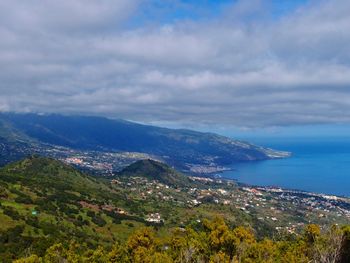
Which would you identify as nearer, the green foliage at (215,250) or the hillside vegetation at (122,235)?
the green foliage at (215,250)

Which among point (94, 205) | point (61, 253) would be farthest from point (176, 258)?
point (94, 205)

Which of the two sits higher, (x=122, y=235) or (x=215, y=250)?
(x=215, y=250)

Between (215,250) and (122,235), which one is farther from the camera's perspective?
(122,235)

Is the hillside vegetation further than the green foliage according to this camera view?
Yes

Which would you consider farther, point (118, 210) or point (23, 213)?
point (118, 210)

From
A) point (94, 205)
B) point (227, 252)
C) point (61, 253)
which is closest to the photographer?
point (227, 252)

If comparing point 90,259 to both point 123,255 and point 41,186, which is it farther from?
point 41,186

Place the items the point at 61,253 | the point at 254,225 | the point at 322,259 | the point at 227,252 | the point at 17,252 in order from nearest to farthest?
the point at 322,259 < the point at 227,252 < the point at 61,253 < the point at 17,252 < the point at 254,225

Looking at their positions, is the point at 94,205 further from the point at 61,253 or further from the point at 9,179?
the point at 61,253

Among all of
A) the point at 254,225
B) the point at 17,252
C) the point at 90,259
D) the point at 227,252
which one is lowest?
the point at 254,225

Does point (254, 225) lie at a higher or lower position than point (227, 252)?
lower
